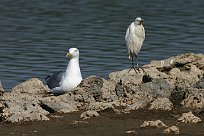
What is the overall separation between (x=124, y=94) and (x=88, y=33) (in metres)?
9.92

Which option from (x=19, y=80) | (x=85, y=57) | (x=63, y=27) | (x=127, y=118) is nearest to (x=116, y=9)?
(x=63, y=27)

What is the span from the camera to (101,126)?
11.7m

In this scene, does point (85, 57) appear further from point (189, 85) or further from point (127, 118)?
point (127, 118)

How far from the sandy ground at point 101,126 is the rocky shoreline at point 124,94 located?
162mm

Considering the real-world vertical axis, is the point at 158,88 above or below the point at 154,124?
below

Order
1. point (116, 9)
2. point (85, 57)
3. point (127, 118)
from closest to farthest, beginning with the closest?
point (127, 118) → point (85, 57) → point (116, 9)

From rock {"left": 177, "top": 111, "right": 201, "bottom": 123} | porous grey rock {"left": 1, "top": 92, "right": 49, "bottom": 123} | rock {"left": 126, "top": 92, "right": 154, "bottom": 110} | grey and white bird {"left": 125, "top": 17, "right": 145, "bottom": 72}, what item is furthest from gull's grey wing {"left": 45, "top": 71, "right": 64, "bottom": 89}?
rock {"left": 177, "top": 111, "right": 201, "bottom": 123}

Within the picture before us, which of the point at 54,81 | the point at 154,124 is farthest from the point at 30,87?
the point at 154,124

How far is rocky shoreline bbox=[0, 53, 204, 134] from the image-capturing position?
12.7m

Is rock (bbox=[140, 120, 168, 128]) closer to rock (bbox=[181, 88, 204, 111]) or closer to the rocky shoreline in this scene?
the rocky shoreline

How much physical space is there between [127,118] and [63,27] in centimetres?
1347

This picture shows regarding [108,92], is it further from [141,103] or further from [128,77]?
[141,103]

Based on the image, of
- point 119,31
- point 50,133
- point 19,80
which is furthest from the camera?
point 119,31

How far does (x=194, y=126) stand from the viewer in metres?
11.6
